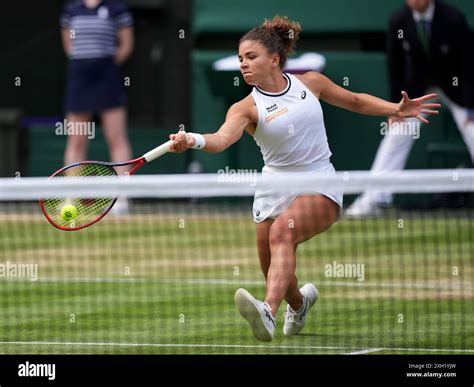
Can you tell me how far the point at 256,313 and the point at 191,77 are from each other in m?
8.86

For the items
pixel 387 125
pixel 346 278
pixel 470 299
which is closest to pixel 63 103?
pixel 387 125

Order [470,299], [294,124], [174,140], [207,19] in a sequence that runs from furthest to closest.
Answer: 1. [207,19]
2. [470,299]
3. [294,124]
4. [174,140]

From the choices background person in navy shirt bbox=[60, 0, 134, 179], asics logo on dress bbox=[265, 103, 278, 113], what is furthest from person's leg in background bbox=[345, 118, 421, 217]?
asics logo on dress bbox=[265, 103, 278, 113]

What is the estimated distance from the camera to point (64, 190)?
7.61 m

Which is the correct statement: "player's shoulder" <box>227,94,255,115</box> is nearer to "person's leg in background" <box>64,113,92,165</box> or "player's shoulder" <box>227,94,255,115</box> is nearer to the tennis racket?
the tennis racket

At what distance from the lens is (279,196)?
25.0 feet

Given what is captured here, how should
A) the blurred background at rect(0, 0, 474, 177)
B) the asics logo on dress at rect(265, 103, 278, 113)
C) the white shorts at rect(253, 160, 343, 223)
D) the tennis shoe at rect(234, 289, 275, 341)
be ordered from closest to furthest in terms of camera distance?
the tennis shoe at rect(234, 289, 275, 341), the asics logo on dress at rect(265, 103, 278, 113), the white shorts at rect(253, 160, 343, 223), the blurred background at rect(0, 0, 474, 177)

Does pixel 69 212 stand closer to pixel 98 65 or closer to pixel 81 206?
pixel 81 206

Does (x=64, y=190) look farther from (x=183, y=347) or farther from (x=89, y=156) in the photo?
(x=89, y=156)

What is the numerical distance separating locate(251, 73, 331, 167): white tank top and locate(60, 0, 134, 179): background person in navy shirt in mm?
7081

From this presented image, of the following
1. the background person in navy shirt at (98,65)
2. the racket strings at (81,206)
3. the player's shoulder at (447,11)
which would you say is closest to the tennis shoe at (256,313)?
the racket strings at (81,206)

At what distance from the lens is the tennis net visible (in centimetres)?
777

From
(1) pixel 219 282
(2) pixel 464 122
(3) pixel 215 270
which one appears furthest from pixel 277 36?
(2) pixel 464 122
